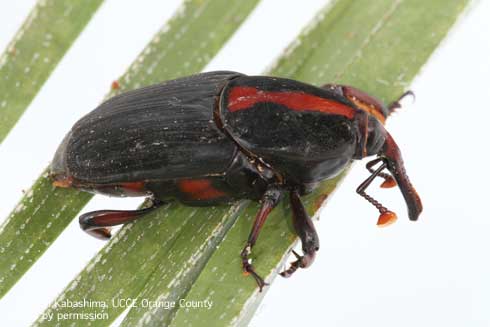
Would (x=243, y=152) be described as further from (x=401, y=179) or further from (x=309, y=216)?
(x=401, y=179)

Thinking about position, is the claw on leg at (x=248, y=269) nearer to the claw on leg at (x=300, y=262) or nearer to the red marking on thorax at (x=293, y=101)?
the claw on leg at (x=300, y=262)

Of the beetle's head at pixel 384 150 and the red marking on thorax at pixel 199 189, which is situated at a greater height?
the beetle's head at pixel 384 150

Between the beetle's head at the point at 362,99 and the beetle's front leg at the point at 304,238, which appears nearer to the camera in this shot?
the beetle's front leg at the point at 304,238

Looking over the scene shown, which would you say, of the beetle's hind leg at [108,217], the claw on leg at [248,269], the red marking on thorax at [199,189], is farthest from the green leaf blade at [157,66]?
the claw on leg at [248,269]

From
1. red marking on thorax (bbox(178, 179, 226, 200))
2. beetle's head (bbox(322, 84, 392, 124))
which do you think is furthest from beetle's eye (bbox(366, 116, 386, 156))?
red marking on thorax (bbox(178, 179, 226, 200))

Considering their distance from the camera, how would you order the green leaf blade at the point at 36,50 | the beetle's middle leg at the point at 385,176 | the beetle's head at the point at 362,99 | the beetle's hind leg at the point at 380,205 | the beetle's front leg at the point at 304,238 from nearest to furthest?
the beetle's front leg at the point at 304,238, the beetle's hind leg at the point at 380,205, the beetle's middle leg at the point at 385,176, the beetle's head at the point at 362,99, the green leaf blade at the point at 36,50

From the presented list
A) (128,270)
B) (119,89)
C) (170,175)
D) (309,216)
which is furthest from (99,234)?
(309,216)
